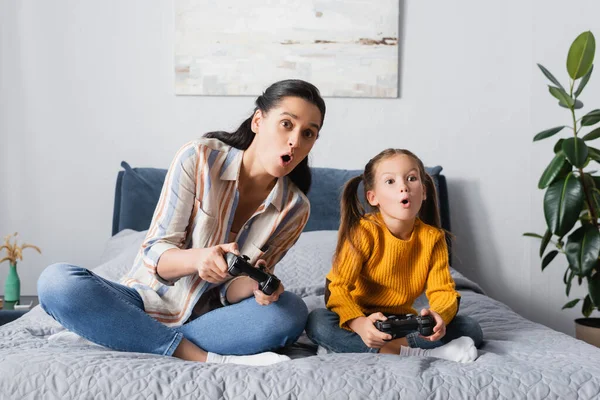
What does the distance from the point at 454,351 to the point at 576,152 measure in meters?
1.06

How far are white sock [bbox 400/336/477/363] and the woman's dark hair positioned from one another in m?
0.47

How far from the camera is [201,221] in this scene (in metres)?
1.54

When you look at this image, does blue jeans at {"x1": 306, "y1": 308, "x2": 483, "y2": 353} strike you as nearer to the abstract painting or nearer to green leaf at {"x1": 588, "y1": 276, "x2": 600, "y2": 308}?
green leaf at {"x1": 588, "y1": 276, "x2": 600, "y2": 308}

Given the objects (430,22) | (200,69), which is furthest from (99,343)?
(430,22)

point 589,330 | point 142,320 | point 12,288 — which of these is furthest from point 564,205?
point 12,288

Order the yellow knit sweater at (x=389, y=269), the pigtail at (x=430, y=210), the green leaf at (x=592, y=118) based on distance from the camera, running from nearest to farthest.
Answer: the yellow knit sweater at (x=389, y=269) → the pigtail at (x=430, y=210) → the green leaf at (x=592, y=118)

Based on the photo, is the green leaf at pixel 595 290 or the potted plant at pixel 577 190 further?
the green leaf at pixel 595 290

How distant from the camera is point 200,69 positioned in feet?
9.19

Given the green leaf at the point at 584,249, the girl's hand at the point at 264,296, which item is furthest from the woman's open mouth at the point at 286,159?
the green leaf at the point at 584,249

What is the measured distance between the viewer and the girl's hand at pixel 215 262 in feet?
4.34

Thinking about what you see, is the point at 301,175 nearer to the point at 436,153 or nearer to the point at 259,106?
the point at 259,106

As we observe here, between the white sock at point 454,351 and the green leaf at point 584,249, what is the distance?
99 centimetres

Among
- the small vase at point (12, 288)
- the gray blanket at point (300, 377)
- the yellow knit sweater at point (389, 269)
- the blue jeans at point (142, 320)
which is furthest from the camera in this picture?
the small vase at point (12, 288)

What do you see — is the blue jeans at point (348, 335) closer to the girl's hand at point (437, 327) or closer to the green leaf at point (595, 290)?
the girl's hand at point (437, 327)
